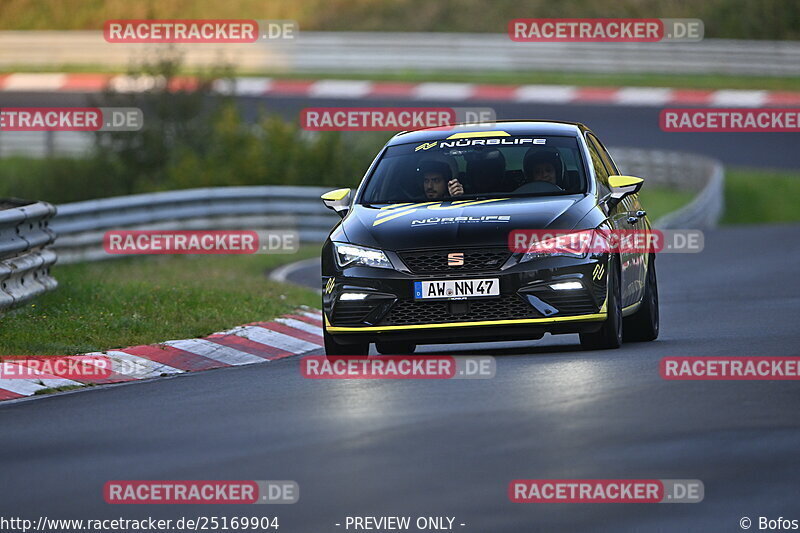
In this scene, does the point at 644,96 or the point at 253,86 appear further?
the point at 253,86

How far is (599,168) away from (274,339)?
3080 mm

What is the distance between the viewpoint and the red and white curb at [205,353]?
11391mm

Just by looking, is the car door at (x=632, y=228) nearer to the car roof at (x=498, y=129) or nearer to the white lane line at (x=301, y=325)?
the car roof at (x=498, y=129)

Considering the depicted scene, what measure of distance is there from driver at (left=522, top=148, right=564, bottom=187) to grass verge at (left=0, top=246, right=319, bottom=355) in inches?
120

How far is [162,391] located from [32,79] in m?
34.8

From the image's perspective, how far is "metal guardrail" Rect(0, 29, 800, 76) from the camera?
40750mm

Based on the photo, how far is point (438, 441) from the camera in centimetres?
809

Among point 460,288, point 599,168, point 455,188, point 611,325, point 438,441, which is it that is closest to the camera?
point 438,441

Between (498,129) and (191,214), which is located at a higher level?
(191,214)

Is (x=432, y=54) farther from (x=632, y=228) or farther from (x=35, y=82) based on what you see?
(x=632, y=228)

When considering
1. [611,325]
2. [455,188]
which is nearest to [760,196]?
[455,188]

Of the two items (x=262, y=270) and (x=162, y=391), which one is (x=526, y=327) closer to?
(x=162, y=391)

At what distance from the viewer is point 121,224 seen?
24.5 metres

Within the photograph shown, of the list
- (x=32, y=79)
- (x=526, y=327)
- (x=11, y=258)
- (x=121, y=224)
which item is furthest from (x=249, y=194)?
(x=32, y=79)
